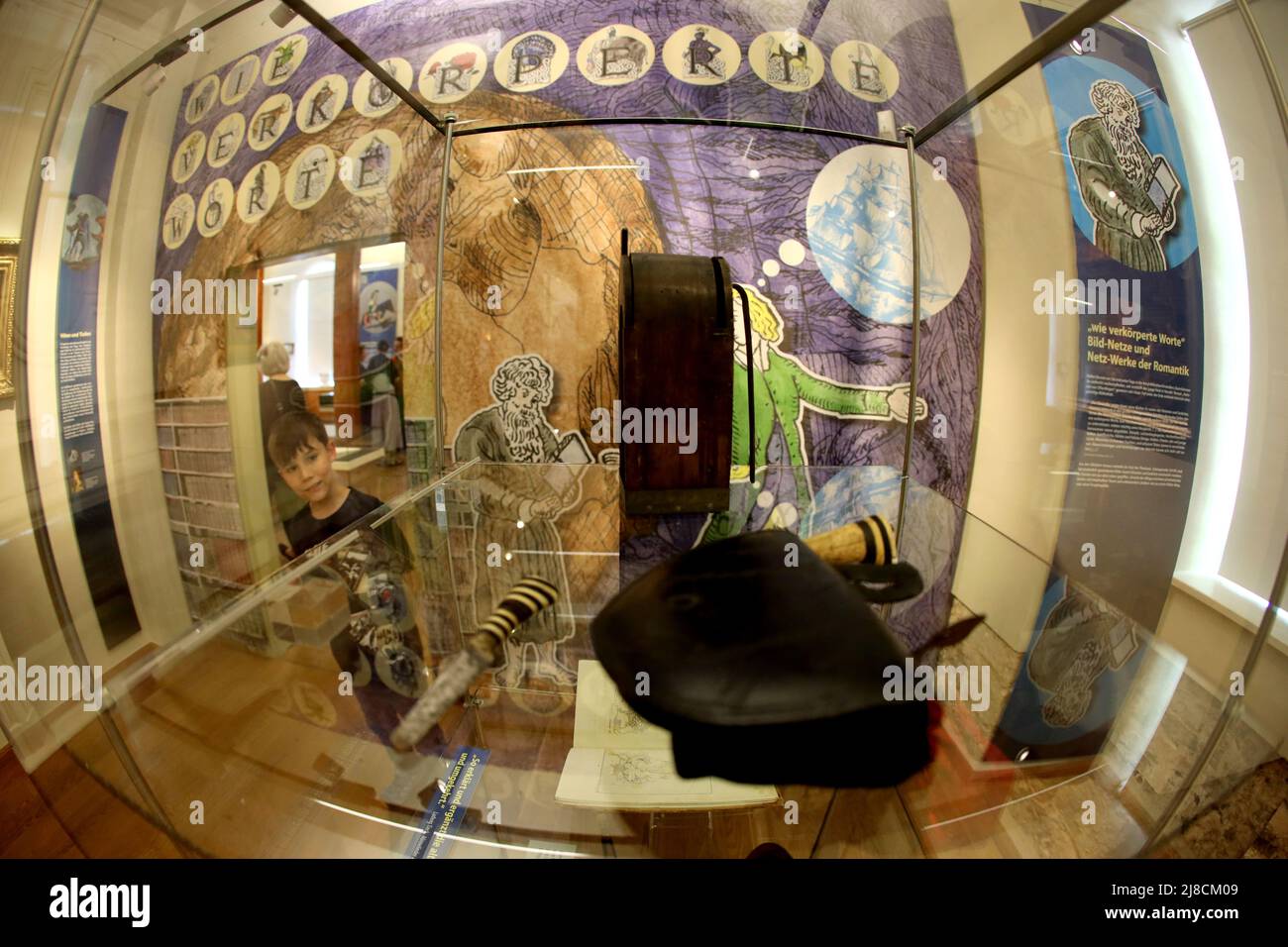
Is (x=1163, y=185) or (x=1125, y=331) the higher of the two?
(x=1163, y=185)

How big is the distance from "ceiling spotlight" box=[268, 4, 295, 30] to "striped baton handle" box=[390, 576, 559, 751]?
1.25 meters

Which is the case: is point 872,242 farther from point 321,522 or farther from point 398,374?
point 321,522

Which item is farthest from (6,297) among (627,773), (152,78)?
(627,773)

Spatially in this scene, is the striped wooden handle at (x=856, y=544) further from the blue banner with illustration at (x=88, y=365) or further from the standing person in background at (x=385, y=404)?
the blue banner with illustration at (x=88, y=365)

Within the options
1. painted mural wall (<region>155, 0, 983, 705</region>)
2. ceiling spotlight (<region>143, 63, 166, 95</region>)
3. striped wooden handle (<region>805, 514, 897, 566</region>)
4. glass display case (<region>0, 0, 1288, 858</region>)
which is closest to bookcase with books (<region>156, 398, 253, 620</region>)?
glass display case (<region>0, 0, 1288, 858</region>)

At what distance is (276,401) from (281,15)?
78cm

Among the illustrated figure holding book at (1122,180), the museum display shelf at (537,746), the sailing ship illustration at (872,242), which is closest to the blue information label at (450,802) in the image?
the museum display shelf at (537,746)

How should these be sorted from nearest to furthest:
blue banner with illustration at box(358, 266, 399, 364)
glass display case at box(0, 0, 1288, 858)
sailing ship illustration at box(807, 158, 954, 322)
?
1. glass display case at box(0, 0, 1288, 858)
2. blue banner with illustration at box(358, 266, 399, 364)
3. sailing ship illustration at box(807, 158, 954, 322)

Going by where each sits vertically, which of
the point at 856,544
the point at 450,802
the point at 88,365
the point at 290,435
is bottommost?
the point at 450,802

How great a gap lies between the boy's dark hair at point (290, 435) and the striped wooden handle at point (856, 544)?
1.04 m

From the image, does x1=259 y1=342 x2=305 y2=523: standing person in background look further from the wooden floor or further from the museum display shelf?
the wooden floor

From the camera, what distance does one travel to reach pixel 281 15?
3.12 ft

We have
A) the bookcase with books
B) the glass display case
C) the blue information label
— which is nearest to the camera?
the blue information label

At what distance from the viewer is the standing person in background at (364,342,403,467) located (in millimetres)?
1152
